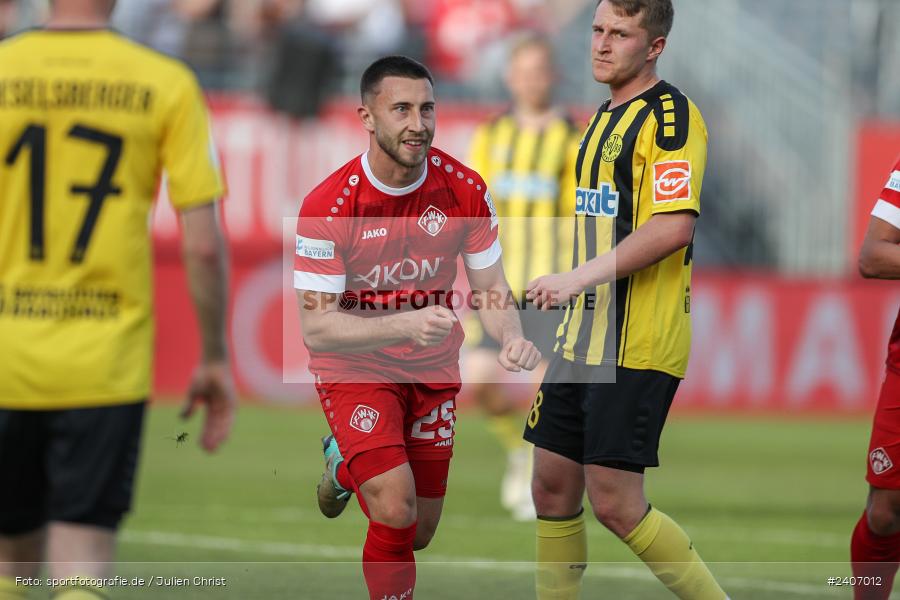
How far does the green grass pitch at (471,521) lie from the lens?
691 cm

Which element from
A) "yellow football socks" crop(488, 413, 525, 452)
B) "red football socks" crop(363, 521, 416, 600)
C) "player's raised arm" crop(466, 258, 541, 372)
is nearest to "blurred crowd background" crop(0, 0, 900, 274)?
"yellow football socks" crop(488, 413, 525, 452)

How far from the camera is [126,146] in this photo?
12.9ft

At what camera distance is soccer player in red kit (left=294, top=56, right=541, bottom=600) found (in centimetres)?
516

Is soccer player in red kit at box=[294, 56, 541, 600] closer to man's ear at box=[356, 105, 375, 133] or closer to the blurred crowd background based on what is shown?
man's ear at box=[356, 105, 375, 133]

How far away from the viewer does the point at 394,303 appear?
18.1 feet

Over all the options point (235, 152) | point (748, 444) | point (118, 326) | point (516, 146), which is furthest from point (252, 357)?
point (118, 326)

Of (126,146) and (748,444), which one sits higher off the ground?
(126,146)

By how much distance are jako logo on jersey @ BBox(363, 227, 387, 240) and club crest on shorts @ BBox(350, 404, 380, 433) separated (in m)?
0.64

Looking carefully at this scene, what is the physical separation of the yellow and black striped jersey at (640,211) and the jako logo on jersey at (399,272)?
0.60 metres

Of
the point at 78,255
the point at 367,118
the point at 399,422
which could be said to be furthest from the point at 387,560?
the point at 78,255

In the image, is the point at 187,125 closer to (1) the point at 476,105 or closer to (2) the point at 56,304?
(2) the point at 56,304

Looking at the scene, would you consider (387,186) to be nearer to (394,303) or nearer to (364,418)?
(394,303)

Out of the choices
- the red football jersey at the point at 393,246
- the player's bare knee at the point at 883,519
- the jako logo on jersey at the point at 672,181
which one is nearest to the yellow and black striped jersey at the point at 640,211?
the jako logo on jersey at the point at 672,181

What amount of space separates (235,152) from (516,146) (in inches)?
310
